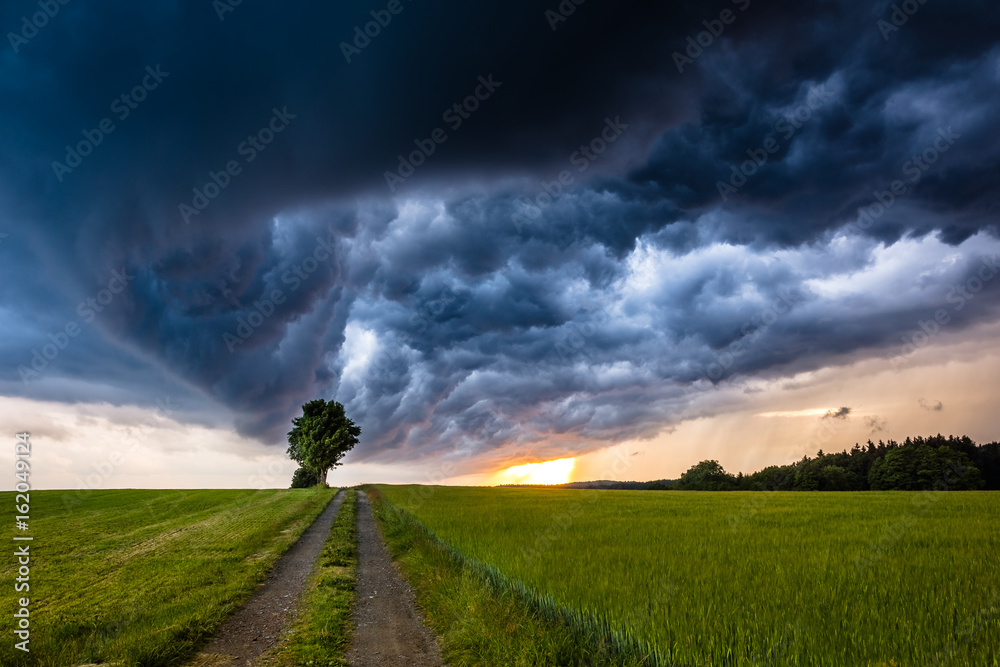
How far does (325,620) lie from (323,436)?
71.9 meters

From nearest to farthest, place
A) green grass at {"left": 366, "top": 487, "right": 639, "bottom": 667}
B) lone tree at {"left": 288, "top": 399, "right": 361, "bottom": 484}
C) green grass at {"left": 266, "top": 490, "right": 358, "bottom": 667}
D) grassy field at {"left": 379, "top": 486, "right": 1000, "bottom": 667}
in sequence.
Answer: grassy field at {"left": 379, "top": 486, "right": 1000, "bottom": 667} < green grass at {"left": 366, "top": 487, "right": 639, "bottom": 667} < green grass at {"left": 266, "top": 490, "right": 358, "bottom": 667} < lone tree at {"left": 288, "top": 399, "right": 361, "bottom": 484}

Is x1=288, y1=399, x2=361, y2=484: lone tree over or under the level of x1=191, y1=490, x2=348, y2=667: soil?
over

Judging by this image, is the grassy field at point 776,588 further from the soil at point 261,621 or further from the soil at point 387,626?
the soil at point 261,621

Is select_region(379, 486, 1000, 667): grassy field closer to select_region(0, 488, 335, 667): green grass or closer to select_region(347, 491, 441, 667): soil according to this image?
select_region(347, 491, 441, 667): soil

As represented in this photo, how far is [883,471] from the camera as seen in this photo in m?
89.4

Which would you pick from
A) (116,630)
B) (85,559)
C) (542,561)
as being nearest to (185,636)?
(116,630)

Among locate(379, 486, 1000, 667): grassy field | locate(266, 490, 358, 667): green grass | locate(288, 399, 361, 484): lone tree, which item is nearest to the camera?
locate(379, 486, 1000, 667): grassy field

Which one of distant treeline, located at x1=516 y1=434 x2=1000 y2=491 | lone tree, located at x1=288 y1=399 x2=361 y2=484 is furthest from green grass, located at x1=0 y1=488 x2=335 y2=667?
distant treeline, located at x1=516 y1=434 x2=1000 y2=491

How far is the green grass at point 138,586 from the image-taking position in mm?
7387

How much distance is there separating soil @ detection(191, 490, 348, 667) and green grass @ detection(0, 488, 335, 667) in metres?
0.29

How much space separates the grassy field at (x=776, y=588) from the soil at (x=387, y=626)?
3.71 feet

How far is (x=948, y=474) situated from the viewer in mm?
79812

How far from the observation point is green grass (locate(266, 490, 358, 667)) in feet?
23.7

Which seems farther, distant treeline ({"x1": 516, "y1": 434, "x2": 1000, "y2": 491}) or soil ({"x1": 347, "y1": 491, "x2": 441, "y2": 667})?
distant treeline ({"x1": 516, "y1": 434, "x2": 1000, "y2": 491})
